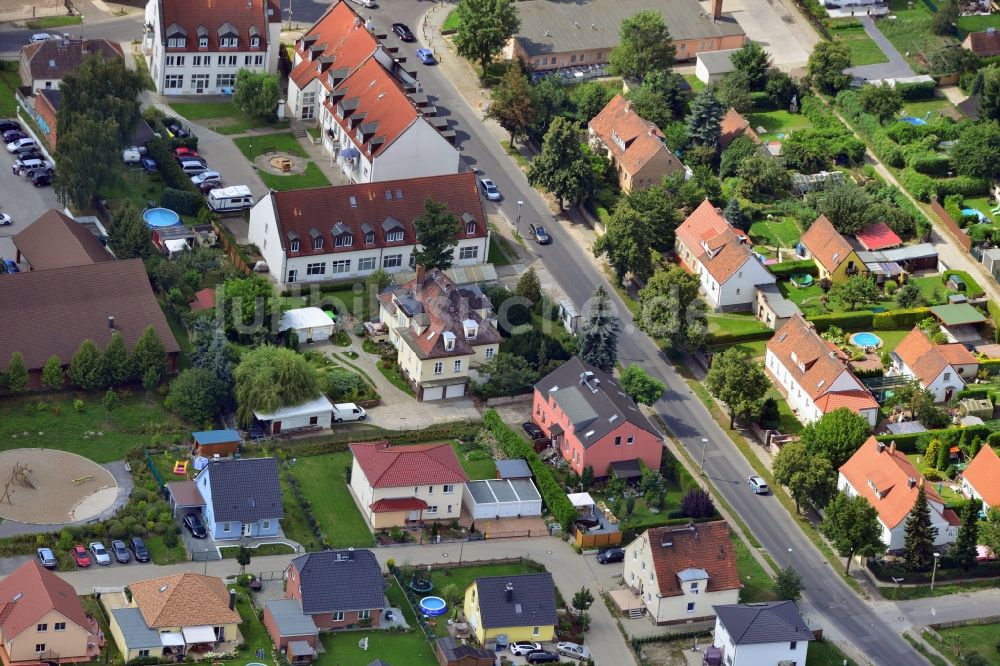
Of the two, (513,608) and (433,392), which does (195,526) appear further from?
(433,392)

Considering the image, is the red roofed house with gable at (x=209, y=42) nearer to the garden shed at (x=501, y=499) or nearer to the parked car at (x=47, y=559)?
the garden shed at (x=501, y=499)

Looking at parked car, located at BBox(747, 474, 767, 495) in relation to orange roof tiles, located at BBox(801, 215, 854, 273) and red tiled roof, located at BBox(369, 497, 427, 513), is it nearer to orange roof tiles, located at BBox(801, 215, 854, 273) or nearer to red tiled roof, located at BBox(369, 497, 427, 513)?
red tiled roof, located at BBox(369, 497, 427, 513)

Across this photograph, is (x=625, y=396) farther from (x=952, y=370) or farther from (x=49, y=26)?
(x=49, y=26)

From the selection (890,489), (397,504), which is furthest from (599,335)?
(890,489)

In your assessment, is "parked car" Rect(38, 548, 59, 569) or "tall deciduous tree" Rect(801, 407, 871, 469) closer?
"parked car" Rect(38, 548, 59, 569)

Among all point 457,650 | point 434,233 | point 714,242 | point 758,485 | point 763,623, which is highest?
point 714,242

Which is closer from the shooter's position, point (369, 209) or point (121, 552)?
point (121, 552)

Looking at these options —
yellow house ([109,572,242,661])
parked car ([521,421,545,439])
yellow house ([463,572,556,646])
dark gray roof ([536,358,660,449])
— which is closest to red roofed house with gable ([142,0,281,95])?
dark gray roof ([536,358,660,449])

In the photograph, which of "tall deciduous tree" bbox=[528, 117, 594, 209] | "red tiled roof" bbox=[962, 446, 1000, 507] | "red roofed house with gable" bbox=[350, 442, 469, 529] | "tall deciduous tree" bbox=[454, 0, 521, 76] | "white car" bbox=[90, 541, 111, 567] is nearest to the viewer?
"white car" bbox=[90, 541, 111, 567]
